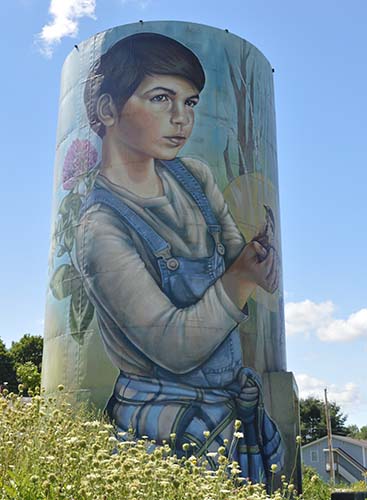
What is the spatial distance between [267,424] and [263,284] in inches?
124

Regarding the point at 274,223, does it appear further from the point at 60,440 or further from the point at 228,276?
the point at 60,440

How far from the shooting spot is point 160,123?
1453cm

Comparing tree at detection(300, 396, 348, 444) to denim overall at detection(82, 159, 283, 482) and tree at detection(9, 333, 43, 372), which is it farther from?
denim overall at detection(82, 159, 283, 482)

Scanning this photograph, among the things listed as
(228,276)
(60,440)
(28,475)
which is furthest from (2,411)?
(228,276)

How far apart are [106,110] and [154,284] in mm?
4446

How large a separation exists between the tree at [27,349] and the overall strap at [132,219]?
31.8 meters

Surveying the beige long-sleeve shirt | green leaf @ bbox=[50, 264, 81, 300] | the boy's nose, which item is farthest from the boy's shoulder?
green leaf @ bbox=[50, 264, 81, 300]

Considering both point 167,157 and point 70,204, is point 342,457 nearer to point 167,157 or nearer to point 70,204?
point 70,204

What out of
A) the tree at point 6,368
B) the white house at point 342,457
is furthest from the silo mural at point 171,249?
the white house at point 342,457

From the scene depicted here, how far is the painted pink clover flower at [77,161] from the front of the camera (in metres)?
15.1

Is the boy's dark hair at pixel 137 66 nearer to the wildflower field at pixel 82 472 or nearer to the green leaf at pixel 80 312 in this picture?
the green leaf at pixel 80 312

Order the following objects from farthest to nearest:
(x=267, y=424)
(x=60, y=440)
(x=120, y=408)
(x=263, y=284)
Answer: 1. (x=263, y=284)
2. (x=267, y=424)
3. (x=120, y=408)
4. (x=60, y=440)

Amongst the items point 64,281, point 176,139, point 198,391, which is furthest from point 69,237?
point 198,391

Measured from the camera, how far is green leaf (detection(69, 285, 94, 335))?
14.0 meters
